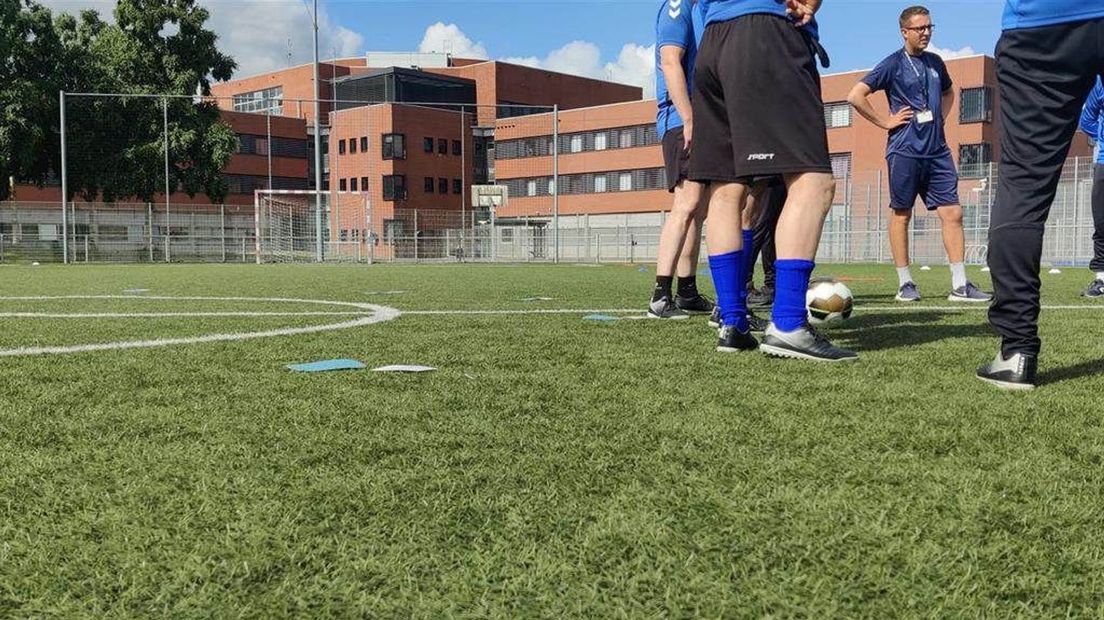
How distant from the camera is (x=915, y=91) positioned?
7.16 meters

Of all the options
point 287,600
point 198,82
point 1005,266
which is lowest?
point 287,600

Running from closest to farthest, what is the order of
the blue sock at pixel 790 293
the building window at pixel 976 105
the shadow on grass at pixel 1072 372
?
the shadow on grass at pixel 1072 372 < the blue sock at pixel 790 293 < the building window at pixel 976 105

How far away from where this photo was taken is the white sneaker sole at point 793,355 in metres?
3.34

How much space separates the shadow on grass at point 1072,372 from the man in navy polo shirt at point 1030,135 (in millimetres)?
170

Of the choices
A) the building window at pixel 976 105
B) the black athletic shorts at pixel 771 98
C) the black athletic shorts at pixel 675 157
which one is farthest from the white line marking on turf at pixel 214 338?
the building window at pixel 976 105

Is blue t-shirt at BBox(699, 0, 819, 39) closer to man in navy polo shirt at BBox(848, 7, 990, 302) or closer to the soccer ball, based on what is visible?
the soccer ball

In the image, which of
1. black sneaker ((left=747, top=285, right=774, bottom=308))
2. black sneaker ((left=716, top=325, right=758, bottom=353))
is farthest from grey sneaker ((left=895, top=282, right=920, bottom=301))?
black sneaker ((left=716, top=325, right=758, bottom=353))

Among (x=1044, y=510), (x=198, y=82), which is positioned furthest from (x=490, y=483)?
(x=198, y=82)

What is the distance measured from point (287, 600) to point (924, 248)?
27875mm

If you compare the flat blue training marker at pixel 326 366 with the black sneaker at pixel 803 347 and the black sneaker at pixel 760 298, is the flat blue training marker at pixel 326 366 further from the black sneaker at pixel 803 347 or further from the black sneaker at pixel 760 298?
the black sneaker at pixel 760 298

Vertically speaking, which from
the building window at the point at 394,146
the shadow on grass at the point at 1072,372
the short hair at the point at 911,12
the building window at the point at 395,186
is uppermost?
the building window at the point at 394,146

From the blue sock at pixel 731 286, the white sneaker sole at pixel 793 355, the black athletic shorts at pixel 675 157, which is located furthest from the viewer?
the black athletic shorts at pixel 675 157

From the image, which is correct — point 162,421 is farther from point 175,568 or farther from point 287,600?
point 287,600

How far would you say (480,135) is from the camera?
63.1 m
